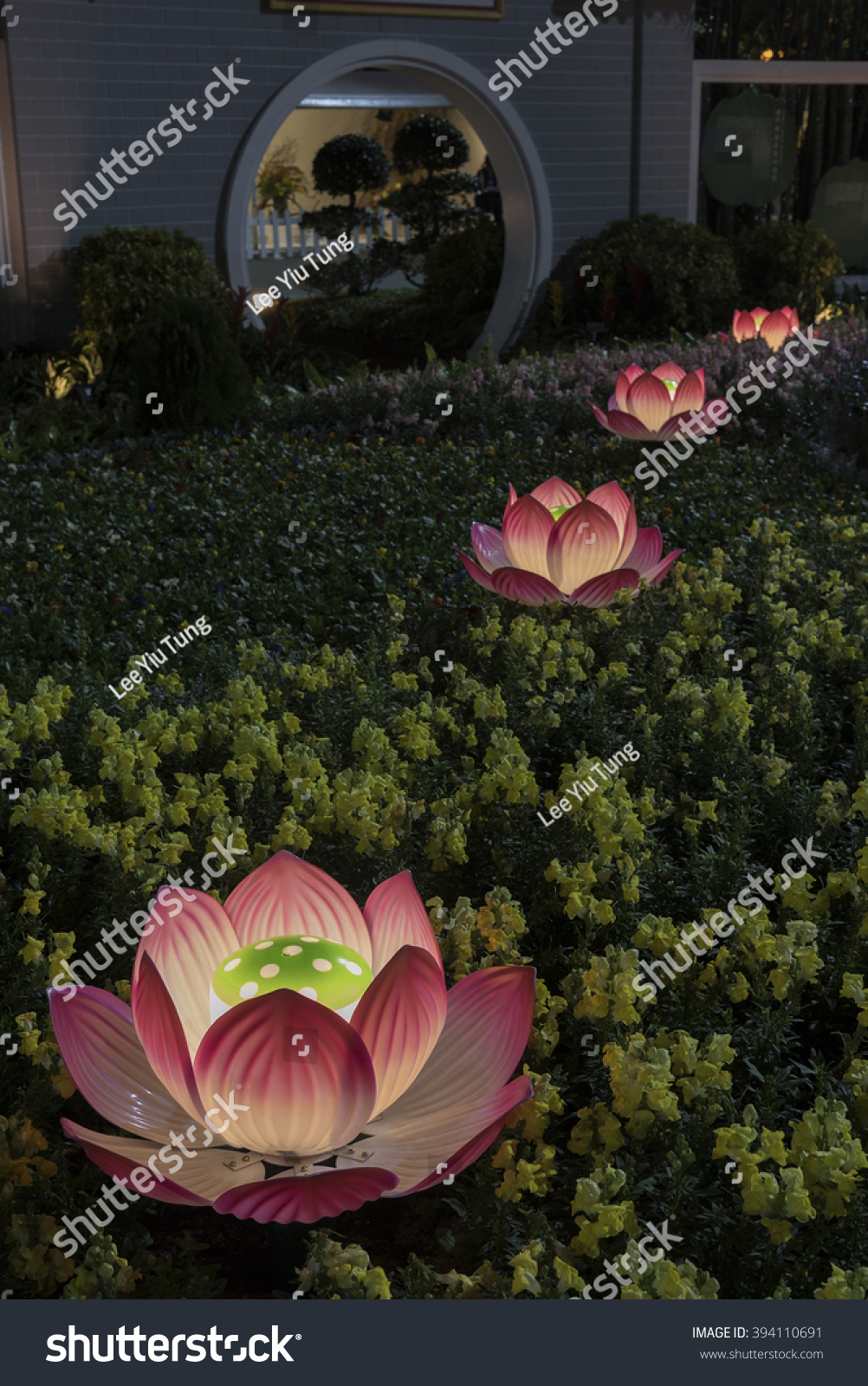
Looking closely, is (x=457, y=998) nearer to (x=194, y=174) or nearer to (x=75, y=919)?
(x=75, y=919)

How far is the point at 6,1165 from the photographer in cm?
177

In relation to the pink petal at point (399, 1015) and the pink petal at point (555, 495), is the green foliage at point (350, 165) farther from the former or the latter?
the pink petal at point (399, 1015)

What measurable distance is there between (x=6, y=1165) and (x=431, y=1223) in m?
0.66

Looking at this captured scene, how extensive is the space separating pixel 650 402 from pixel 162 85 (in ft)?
22.4

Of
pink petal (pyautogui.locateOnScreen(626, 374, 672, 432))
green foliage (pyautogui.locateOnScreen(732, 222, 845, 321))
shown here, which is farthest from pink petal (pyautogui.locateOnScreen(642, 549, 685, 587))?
green foliage (pyautogui.locateOnScreen(732, 222, 845, 321))

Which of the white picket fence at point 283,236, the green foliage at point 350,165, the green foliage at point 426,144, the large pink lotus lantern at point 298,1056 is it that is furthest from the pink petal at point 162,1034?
the white picket fence at point 283,236

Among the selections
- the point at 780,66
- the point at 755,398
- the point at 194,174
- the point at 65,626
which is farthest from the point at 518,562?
the point at 780,66

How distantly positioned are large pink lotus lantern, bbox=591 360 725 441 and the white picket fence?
52.8ft

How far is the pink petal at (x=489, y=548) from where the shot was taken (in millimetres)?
3957

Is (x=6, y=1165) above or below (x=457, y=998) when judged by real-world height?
below

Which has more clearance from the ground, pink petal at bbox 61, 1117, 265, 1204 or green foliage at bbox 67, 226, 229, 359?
green foliage at bbox 67, 226, 229, 359

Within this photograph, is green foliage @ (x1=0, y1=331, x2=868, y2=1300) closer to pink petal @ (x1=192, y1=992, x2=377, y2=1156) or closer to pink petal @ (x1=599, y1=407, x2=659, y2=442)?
pink petal @ (x1=192, y1=992, x2=377, y2=1156)

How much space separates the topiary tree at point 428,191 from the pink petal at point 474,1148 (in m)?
17.1

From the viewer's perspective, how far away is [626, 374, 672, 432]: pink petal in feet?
19.0
